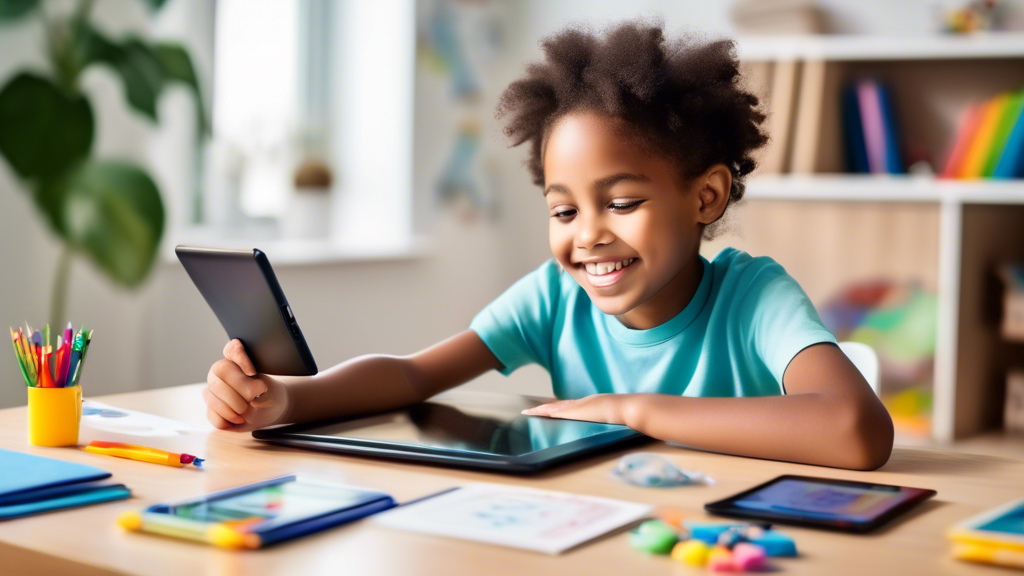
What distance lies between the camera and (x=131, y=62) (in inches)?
86.2

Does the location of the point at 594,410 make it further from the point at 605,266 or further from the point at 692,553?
the point at 692,553

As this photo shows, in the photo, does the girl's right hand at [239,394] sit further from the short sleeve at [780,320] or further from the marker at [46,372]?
A: the short sleeve at [780,320]

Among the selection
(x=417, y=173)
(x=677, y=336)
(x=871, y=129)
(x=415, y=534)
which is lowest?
(x=415, y=534)

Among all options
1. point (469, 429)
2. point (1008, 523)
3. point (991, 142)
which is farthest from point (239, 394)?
point (991, 142)

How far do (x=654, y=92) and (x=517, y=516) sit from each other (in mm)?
630

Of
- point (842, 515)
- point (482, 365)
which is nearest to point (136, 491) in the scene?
point (842, 515)

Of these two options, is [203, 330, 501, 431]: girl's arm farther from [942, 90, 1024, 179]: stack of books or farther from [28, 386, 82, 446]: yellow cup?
[942, 90, 1024, 179]: stack of books

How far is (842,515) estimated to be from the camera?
2.35ft

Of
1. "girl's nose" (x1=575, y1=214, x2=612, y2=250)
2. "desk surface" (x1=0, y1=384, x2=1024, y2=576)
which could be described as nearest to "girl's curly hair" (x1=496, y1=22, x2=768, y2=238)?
"girl's nose" (x1=575, y1=214, x2=612, y2=250)

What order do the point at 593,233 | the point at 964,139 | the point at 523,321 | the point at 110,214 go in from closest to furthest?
the point at 593,233 < the point at 523,321 < the point at 110,214 < the point at 964,139

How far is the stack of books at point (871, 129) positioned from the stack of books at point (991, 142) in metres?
0.16

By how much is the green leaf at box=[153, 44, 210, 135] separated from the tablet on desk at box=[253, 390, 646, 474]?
144 centimetres

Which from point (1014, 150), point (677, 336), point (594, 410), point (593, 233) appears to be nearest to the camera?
point (594, 410)

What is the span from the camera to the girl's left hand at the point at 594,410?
1.03m
